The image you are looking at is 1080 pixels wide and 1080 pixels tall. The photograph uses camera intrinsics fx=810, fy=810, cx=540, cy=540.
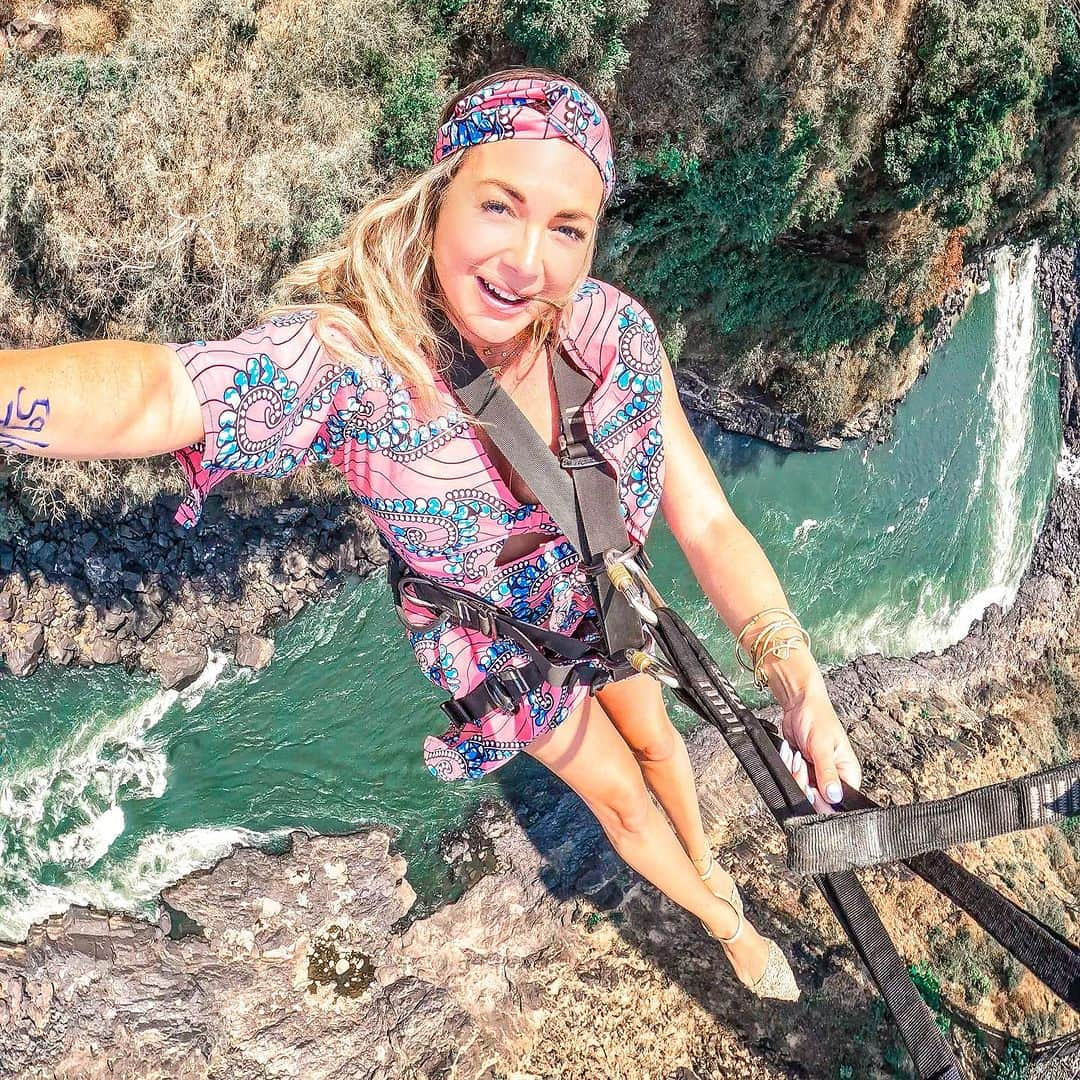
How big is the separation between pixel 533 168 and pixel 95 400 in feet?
3.00

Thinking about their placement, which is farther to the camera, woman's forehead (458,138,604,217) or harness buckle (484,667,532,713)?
harness buckle (484,667,532,713)

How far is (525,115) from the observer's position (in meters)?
1.59

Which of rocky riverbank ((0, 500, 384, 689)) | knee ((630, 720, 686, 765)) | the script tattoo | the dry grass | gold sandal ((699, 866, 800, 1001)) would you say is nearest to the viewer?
the script tattoo

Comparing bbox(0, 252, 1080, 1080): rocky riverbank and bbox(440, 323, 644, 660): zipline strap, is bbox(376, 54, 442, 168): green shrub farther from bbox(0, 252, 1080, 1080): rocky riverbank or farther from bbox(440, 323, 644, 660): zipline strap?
bbox(0, 252, 1080, 1080): rocky riverbank

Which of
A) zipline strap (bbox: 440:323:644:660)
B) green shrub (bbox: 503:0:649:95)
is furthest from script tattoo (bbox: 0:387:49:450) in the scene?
green shrub (bbox: 503:0:649:95)

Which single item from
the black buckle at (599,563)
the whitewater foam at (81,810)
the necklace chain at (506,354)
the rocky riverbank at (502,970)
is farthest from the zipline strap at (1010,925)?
the whitewater foam at (81,810)

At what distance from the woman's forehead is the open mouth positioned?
180 millimetres

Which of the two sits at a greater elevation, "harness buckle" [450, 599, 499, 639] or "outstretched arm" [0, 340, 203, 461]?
"outstretched arm" [0, 340, 203, 461]

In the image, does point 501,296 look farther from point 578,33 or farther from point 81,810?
point 81,810

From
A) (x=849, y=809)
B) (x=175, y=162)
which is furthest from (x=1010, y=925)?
(x=175, y=162)

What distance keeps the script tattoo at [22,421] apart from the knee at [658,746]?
7.13 ft

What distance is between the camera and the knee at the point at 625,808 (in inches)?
108

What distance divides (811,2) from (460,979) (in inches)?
256

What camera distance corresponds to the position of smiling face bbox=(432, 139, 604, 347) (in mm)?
1597
